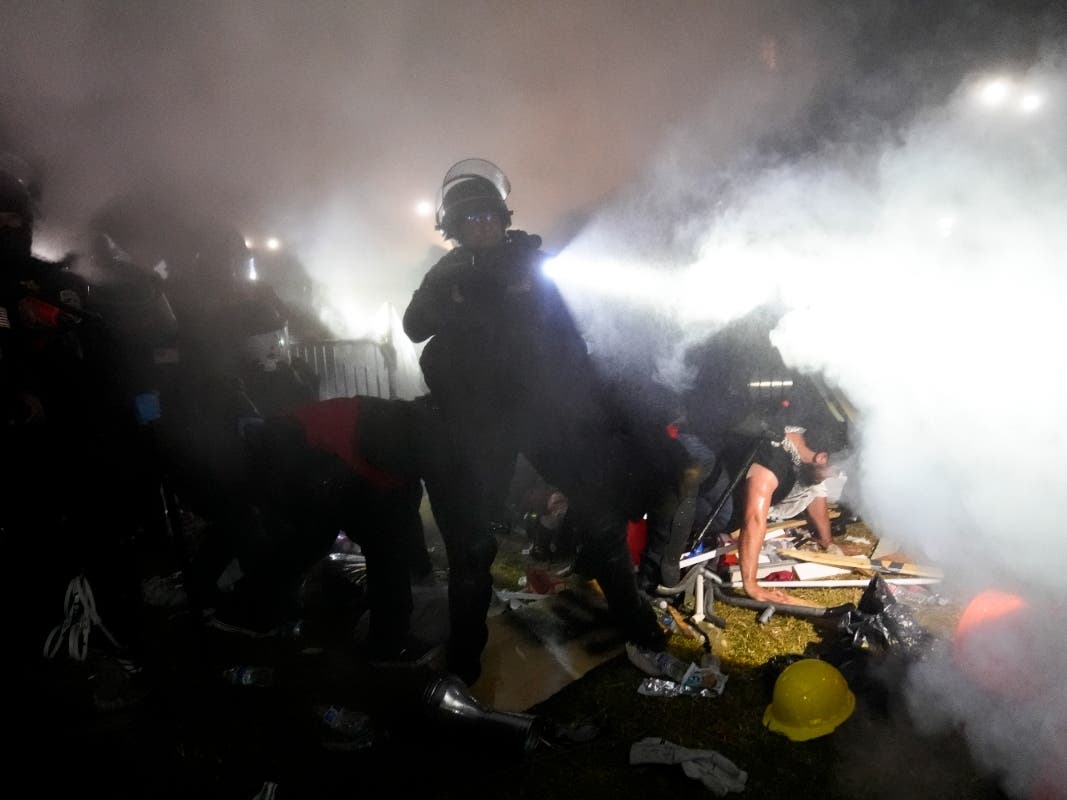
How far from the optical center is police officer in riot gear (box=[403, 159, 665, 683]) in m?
3.27

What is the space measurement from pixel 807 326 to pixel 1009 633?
2308mm

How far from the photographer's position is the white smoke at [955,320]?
261 cm

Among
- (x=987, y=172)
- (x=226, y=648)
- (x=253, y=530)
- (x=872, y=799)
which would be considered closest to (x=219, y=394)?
(x=253, y=530)

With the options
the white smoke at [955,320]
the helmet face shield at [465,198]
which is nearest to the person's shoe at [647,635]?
the white smoke at [955,320]

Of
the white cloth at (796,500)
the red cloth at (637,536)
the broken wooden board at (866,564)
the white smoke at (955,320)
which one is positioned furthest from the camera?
the white cloth at (796,500)

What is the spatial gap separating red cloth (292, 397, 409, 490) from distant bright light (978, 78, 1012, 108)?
3642 mm

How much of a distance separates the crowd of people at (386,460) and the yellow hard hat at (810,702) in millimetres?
904

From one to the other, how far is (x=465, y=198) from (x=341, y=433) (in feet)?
5.62

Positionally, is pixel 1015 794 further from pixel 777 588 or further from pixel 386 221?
pixel 386 221

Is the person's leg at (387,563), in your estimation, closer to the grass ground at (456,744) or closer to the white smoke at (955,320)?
the grass ground at (456,744)

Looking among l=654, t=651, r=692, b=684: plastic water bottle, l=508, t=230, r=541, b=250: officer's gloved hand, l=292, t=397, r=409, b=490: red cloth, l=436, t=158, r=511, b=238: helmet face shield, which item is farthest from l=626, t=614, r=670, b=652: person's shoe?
l=436, t=158, r=511, b=238: helmet face shield

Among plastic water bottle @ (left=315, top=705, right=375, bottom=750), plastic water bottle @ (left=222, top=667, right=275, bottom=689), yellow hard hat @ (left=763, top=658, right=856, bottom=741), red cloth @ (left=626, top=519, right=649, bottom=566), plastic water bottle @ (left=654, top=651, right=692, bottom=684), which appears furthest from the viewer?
red cloth @ (left=626, top=519, right=649, bottom=566)

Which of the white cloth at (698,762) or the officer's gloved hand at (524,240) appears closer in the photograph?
the white cloth at (698,762)

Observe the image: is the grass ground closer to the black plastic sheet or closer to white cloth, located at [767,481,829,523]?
the black plastic sheet
